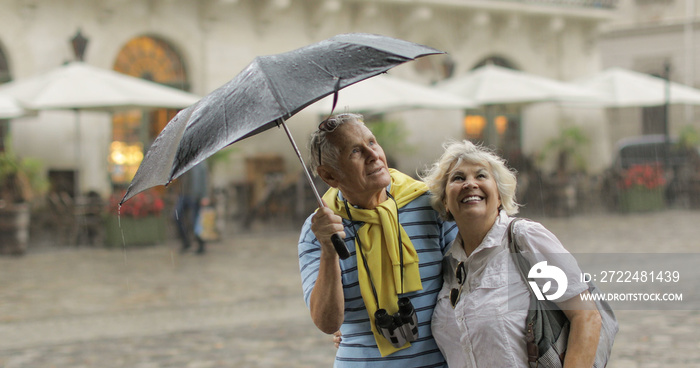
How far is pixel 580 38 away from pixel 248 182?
11.5 m

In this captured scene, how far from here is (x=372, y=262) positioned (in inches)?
101

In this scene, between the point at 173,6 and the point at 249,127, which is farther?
the point at 173,6

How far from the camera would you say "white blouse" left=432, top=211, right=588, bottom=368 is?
2.31 meters

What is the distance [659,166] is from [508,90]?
232 inches

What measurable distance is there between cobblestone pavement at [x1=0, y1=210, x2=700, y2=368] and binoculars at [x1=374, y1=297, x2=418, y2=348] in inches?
130

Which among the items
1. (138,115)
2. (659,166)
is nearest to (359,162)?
(138,115)

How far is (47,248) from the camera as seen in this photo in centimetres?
1250

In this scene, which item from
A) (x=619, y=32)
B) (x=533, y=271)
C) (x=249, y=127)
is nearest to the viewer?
(x=249, y=127)

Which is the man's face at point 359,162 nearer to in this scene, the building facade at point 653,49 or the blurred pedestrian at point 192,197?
the blurred pedestrian at point 192,197

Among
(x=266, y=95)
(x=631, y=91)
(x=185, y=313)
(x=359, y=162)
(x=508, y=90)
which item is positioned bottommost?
(x=185, y=313)

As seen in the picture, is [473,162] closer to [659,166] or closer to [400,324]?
[400,324]

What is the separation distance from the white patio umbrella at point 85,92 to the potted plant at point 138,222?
4.98ft

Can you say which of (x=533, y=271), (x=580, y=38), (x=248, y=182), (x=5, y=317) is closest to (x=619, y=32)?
(x=580, y=38)

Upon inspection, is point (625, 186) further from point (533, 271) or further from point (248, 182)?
point (533, 271)
